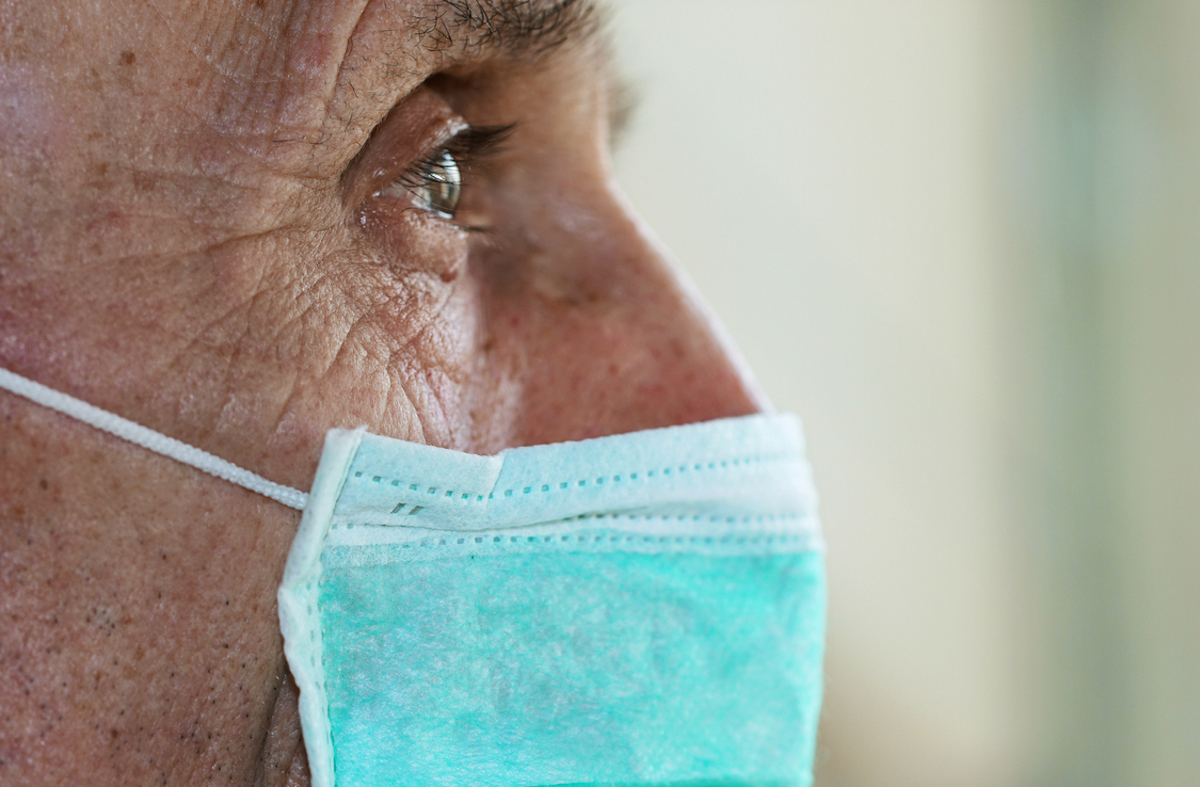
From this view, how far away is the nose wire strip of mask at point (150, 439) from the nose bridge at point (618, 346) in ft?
0.67

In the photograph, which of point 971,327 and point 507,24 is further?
point 971,327

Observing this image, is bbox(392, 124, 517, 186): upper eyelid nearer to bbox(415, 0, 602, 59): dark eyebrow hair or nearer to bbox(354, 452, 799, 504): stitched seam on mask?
bbox(415, 0, 602, 59): dark eyebrow hair

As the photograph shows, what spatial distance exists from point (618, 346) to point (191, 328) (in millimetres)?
321

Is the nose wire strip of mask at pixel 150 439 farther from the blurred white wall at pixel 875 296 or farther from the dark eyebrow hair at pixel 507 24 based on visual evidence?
the blurred white wall at pixel 875 296

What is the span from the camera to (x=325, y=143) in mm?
542

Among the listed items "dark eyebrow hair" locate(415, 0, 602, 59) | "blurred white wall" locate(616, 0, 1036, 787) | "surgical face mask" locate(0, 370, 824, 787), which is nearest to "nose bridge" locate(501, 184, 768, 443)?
"surgical face mask" locate(0, 370, 824, 787)

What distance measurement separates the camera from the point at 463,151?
2.34ft

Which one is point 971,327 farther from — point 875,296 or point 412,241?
point 412,241

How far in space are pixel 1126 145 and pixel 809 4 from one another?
0.94m

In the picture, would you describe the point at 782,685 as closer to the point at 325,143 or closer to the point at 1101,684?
the point at 325,143

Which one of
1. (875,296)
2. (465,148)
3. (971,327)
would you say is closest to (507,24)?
(465,148)

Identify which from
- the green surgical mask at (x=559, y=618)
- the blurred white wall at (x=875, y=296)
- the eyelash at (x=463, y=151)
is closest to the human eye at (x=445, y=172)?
the eyelash at (x=463, y=151)

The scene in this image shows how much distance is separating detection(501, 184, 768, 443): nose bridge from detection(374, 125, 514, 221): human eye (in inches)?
3.3

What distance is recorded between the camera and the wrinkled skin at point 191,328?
0.46m
